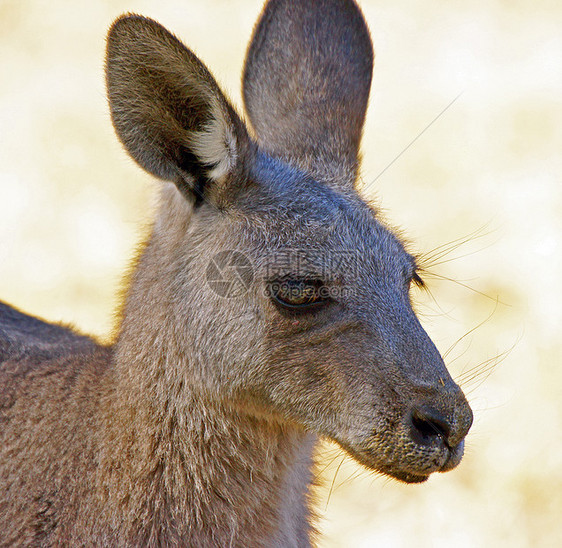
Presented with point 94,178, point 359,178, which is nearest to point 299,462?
point 359,178

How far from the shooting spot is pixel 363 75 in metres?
4.80

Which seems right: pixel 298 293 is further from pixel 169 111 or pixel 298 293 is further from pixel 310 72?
pixel 310 72

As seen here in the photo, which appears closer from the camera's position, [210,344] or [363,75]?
[210,344]

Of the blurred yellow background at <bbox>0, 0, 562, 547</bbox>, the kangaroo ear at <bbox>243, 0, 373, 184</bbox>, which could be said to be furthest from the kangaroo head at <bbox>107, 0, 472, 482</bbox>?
the blurred yellow background at <bbox>0, 0, 562, 547</bbox>

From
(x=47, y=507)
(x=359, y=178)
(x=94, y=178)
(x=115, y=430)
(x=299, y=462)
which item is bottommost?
(x=47, y=507)

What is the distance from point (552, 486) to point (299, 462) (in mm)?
3579

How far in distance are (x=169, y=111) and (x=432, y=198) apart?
6.44 metres

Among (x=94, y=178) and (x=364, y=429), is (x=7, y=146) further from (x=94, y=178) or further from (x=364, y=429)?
(x=364, y=429)

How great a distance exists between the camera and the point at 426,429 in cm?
350

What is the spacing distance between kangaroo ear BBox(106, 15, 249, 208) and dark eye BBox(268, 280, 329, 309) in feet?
1.83

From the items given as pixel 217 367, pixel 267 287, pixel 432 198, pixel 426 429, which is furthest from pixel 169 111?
pixel 432 198

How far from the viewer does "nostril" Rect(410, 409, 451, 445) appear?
3.47 metres

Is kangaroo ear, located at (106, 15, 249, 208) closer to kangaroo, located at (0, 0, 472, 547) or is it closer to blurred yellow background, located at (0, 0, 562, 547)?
kangaroo, located at (0, 0, 472, 547)

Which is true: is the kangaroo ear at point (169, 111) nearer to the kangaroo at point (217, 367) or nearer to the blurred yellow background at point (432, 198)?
the kangaroo at point (217, 367)
